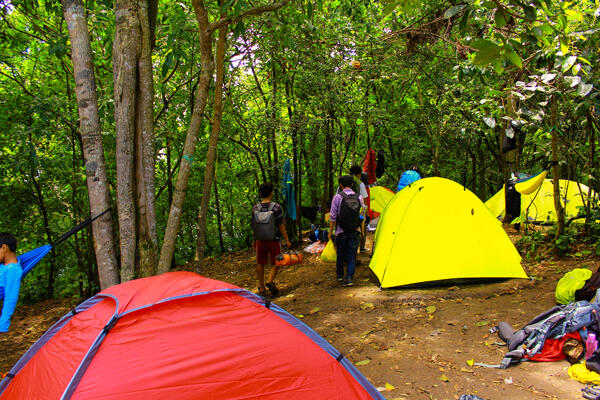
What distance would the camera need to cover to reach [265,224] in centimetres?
567

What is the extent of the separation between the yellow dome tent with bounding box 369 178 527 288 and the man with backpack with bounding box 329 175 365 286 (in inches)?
23.6

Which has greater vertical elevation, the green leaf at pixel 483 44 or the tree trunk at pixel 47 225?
the green leaf at pixel 483 44

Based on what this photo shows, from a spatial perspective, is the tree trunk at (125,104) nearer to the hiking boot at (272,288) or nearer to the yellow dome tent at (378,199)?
the hiking boot at (272,288)

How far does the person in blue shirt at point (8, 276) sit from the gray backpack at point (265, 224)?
116 inches

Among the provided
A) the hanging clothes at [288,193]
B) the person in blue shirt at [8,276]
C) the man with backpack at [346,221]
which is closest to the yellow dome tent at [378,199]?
the hanging clothes at [288,193]

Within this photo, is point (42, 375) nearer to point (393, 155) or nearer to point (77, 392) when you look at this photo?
point (77, 392)

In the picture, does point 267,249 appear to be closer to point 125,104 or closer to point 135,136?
point 135,136

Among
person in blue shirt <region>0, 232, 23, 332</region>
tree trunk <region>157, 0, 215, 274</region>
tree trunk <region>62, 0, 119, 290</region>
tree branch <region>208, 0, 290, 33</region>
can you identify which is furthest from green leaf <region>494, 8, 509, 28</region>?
person in blue shirt <region>0, 232, 23, 332</region>

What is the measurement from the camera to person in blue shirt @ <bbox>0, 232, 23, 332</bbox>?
3211mm

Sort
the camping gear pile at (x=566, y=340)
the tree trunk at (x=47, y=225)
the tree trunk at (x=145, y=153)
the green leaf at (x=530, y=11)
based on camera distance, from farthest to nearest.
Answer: the tree trunk at (x=47, y=225), the tree trunk at (x=145, y=153), the camping gear pile at (x=566, y=340), the green leaf at (x=530, y=11)

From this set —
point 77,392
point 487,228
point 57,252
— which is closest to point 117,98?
point 77,392

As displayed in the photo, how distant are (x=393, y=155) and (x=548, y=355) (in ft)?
40.3

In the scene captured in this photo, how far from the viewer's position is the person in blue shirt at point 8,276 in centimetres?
321

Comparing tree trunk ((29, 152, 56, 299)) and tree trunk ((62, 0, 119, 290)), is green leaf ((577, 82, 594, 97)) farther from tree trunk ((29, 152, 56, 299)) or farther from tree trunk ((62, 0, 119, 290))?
tree trunk ((29, 152, 56, 299))
